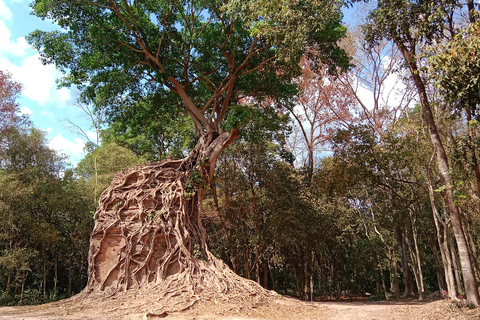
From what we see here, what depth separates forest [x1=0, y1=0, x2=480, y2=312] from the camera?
7898 mm

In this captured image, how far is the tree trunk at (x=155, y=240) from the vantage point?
8.72 meters

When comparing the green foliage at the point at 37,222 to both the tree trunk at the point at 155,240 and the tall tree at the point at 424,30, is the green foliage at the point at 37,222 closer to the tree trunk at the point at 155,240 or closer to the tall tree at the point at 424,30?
the tree trunk at the point at 155,240

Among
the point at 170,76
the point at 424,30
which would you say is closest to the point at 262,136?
the point at 170,76

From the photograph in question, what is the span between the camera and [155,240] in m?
9.34

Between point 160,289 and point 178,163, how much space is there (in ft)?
14.1

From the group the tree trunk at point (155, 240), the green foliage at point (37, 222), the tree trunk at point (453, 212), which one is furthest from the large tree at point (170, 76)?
the green foliage at point (37, 222)

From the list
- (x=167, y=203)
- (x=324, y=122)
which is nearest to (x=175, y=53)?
(x=167, y=203)

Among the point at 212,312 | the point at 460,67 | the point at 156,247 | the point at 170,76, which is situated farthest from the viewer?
the point at 170,76

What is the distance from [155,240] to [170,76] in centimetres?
553

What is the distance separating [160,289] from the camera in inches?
326

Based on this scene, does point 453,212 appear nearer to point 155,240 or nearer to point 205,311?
point 205,311

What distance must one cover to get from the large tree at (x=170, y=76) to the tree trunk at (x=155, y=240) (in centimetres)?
3

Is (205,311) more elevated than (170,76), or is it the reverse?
(170,76)

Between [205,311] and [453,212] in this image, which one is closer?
[205,311]
